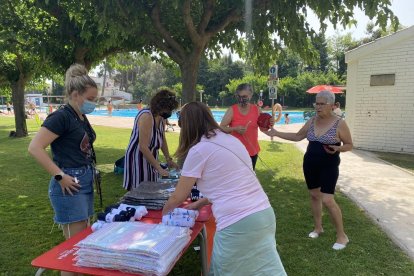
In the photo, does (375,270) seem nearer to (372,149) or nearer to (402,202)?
(402,202)

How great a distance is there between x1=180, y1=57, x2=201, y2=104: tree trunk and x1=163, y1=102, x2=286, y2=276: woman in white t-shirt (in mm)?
4598

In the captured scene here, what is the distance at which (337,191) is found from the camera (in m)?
6.61

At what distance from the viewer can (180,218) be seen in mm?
2514

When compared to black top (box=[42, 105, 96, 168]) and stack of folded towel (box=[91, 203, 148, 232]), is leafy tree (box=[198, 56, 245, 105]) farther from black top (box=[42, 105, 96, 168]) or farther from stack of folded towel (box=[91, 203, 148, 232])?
black top (box=[42, 105, 96, 168])

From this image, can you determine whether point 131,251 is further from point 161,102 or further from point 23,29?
point 23,29

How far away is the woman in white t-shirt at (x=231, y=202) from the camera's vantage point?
6.79ft

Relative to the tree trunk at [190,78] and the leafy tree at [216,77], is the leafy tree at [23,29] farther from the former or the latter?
the leafy tree at [216,77]

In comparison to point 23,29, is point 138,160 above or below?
below

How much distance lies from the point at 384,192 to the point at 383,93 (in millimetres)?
5697

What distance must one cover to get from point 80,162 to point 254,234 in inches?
51.7

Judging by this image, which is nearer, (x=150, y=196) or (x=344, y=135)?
(x=150, y=196)

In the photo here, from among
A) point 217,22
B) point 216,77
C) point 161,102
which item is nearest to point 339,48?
point 216,77

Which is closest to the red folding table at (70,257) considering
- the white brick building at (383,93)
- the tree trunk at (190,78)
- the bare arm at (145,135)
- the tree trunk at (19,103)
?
the bare arm at (145,135)

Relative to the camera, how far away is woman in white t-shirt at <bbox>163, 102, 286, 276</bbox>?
6.79 ft
